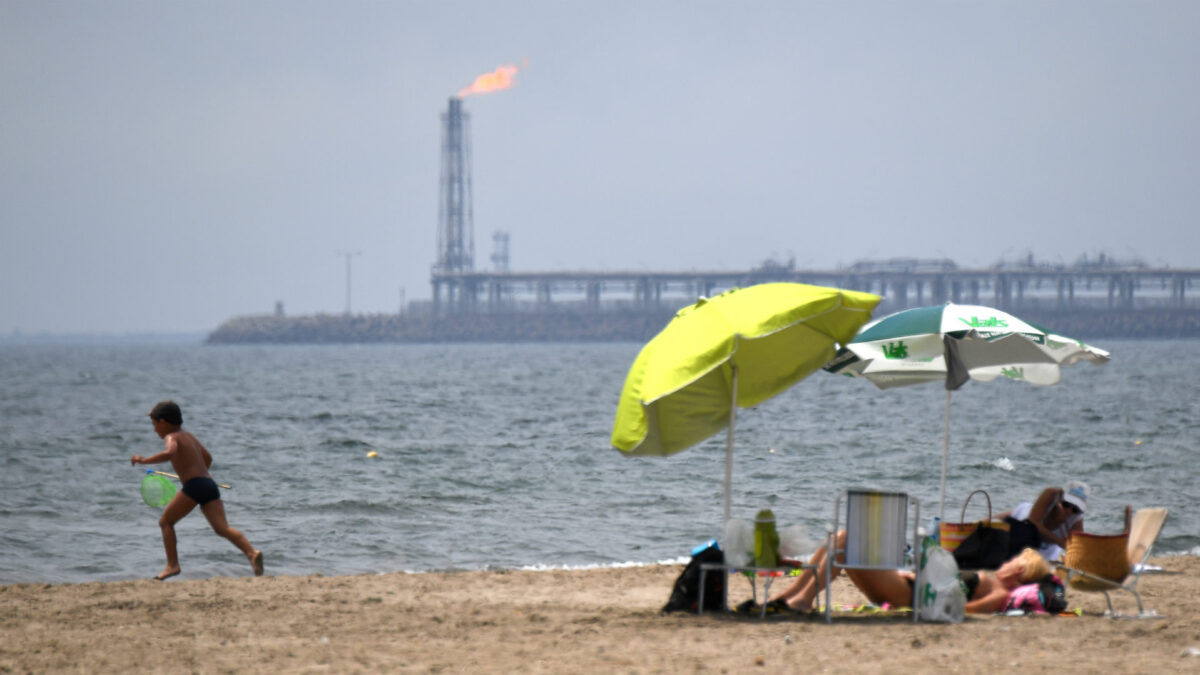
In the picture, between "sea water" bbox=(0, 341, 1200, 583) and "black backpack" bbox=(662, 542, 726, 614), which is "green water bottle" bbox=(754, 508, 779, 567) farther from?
"sea water" bbox=(0, 341, 1200, 583)

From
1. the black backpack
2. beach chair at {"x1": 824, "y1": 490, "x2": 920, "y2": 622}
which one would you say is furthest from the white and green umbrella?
the black backpack

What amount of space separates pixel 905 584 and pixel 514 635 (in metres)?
2.36

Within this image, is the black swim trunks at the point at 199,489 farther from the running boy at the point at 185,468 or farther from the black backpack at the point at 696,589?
the black backpack at the point at 696,589

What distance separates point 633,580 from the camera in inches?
384

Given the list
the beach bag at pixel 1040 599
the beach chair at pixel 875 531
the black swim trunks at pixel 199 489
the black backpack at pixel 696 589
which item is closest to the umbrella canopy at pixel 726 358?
the black backpack at pixel 696 589

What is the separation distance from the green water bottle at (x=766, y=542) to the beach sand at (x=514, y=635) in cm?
38

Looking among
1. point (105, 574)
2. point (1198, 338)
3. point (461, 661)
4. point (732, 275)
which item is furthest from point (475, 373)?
point (1198, 338)

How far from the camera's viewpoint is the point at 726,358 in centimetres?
713

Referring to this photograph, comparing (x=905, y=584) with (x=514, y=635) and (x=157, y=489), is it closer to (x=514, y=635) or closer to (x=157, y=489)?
(x=514, y=635)

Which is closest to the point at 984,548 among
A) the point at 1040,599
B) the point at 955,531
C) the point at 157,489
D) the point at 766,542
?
the point at 955,531

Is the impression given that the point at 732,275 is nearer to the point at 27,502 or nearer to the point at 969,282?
the point at 969,282

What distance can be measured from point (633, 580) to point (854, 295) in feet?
10.7

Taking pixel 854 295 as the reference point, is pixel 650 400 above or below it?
below

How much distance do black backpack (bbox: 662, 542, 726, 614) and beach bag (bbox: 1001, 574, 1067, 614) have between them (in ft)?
5.60
